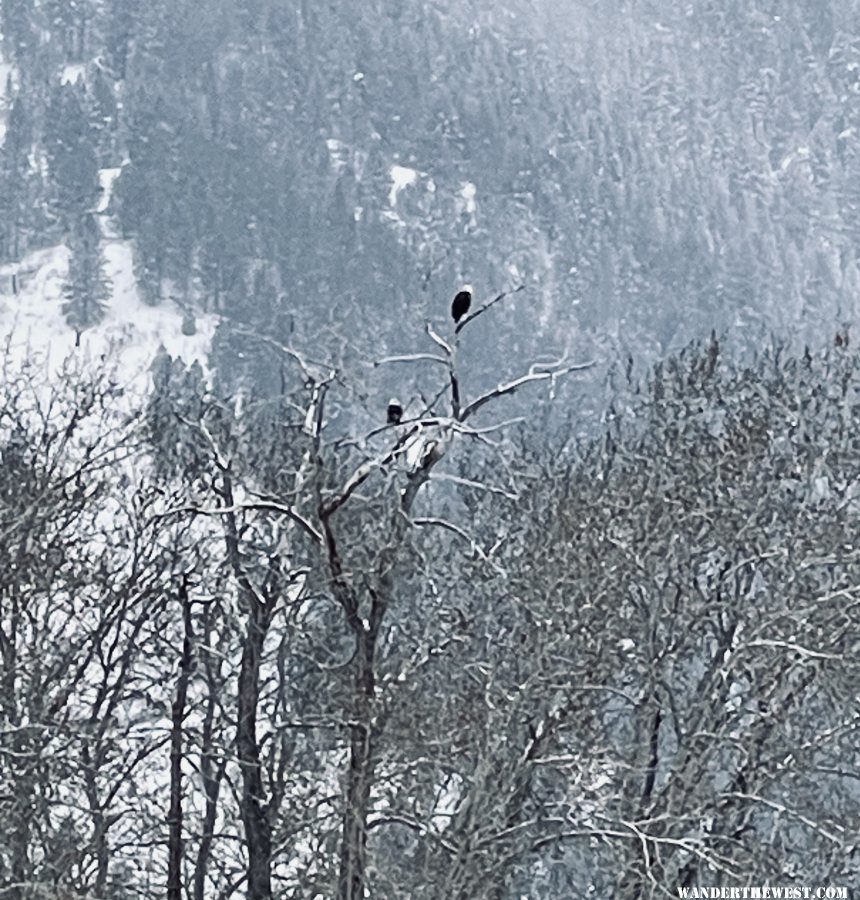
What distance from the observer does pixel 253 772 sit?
36.0 feet

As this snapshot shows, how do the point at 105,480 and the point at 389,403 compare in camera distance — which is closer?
the point at 389,403

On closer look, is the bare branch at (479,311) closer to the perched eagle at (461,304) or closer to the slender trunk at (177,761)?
the perched eagle at (461,304)

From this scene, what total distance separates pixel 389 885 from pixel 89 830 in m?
6.48

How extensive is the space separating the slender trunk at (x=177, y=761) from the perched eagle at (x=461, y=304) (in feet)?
14.6

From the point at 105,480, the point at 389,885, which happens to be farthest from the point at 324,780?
the point at 105,480

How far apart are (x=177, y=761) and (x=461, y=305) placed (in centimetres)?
659

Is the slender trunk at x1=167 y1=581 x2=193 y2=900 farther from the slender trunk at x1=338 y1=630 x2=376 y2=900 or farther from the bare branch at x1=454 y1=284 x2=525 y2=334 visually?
the bare branch at x1=454 y1=284 x2=525 y2=334

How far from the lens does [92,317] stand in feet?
541

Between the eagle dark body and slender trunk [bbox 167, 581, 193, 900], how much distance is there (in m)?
4.45

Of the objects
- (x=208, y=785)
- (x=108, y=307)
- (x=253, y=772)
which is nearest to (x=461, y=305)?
(x=253, y=772)

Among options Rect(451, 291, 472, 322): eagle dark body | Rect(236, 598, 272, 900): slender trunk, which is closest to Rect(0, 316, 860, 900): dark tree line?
Rect(236, 598, 272, 900): slender trunk

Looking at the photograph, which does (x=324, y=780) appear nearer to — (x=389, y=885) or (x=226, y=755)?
(x=226, y=755)

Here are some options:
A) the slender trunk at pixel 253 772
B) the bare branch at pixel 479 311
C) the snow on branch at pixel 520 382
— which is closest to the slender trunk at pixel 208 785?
the slender trunk at pixel 253 772

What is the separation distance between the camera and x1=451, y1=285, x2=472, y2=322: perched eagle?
8656mm
